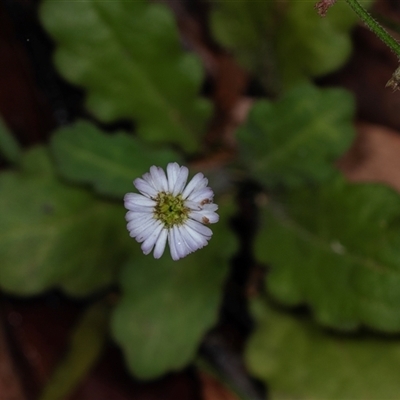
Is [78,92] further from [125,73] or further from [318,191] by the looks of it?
[318,191]

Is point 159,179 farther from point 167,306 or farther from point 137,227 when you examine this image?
point 167,306

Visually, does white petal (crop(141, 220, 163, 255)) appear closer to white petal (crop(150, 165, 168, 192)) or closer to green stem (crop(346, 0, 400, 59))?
white petal (crop(150, 165, 168, 192))

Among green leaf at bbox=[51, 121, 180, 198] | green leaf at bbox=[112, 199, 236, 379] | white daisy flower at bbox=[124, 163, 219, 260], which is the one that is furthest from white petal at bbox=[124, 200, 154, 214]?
green leaf at bbox=[112, 199, 236, 379]

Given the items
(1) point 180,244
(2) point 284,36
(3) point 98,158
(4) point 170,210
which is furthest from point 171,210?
(2) point 284,36

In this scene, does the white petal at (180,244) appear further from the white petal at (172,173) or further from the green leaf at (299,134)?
the green leaf at (299,134)

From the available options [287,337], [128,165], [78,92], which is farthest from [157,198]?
[78,92]

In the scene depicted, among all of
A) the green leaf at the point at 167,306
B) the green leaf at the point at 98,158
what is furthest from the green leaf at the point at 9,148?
the green leaf at the point at 167,306

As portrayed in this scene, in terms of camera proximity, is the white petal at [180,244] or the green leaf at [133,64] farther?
the green leaf at [133,64]
